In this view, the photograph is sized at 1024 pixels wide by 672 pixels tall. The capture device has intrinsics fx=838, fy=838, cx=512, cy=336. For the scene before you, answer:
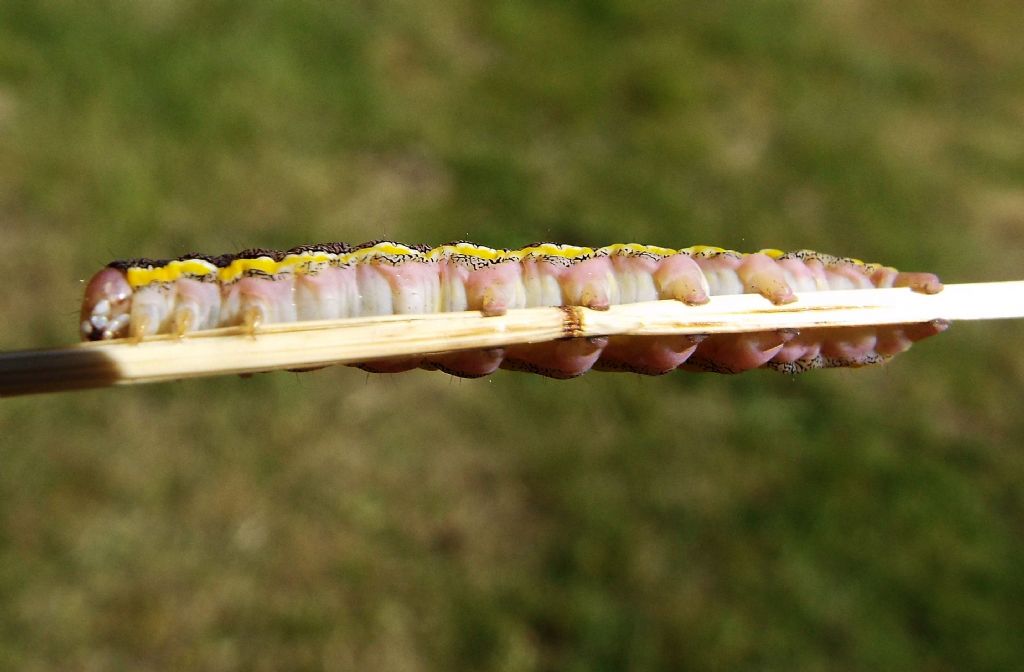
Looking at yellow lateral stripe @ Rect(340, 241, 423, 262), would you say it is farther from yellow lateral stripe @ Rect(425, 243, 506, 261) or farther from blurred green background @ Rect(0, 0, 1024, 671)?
blurred green background @ Rect(0, 0, 1024, 671)

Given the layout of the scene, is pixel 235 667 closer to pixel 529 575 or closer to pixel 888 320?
pixel 529 575

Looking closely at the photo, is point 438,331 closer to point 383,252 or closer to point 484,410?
point 383,252

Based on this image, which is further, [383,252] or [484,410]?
[484,410]

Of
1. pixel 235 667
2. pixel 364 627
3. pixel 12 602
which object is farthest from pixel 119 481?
pixel 364 627

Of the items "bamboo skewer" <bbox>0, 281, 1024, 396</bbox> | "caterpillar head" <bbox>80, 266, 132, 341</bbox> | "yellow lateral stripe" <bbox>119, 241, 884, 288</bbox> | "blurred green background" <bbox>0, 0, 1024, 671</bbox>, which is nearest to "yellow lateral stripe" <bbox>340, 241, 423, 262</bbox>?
"yellow lateral stripe" <bbox>119, 241, 884, 288</bbox>

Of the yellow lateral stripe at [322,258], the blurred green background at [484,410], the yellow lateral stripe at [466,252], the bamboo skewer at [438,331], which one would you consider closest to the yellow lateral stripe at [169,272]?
the yellow lateral stripe at [322,258]

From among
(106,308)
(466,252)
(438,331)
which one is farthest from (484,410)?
(438,331)
